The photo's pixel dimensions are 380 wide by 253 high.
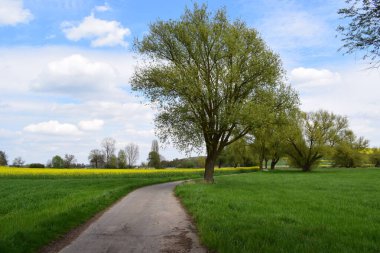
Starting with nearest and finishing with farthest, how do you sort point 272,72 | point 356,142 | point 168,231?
point 168,231, point 272,72, point 356,142

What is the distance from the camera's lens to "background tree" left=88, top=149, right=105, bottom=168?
401 ft

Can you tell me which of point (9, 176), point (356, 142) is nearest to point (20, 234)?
point (9, 176)

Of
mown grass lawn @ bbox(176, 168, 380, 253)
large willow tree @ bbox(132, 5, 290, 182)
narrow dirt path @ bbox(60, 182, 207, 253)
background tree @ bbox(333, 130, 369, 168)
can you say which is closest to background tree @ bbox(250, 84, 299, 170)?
large willow tree @ bbox(132, 5, 290, 182)

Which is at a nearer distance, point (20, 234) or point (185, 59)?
point (20, 234)

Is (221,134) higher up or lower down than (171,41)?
lower down

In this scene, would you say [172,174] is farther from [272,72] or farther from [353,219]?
[353,219]

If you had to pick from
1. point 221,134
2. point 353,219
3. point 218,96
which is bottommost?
point 353,219

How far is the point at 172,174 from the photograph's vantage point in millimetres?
59719

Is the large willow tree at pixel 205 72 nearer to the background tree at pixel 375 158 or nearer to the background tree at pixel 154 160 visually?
the background tree at pixel 154 160

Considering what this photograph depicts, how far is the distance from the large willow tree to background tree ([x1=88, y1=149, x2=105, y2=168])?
304ft

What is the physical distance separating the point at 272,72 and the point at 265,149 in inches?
2140

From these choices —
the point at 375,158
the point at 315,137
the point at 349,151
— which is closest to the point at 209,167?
the point at 315,137

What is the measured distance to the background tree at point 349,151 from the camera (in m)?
84.9

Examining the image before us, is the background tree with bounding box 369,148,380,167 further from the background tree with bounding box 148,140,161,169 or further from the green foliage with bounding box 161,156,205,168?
the background tree with bounding box 148,140,161,169
